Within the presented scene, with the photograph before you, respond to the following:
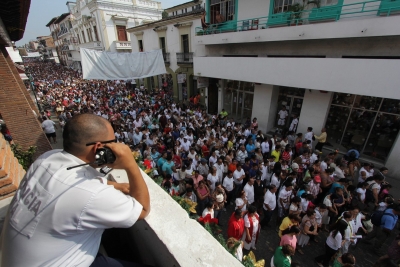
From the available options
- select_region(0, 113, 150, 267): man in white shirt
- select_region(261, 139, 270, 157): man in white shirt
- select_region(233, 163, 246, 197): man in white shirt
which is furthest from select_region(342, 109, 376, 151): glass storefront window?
select_region(0, 113, 150, 267): man in white shirt

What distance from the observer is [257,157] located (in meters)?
6.77

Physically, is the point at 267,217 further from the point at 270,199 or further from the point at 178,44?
the point at 178,44

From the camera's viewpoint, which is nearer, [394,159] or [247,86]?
[394,159]

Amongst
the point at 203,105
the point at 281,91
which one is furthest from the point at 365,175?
the point at 203,105

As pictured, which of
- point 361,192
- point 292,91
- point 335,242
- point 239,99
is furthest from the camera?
point 239,99

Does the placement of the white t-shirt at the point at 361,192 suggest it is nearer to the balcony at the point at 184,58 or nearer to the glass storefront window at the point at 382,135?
the glass storefront window at the point at 382,135

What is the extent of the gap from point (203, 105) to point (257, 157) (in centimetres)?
921

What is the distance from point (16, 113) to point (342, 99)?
11.7 m

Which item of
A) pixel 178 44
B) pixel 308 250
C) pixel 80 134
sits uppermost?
pixel 178 44

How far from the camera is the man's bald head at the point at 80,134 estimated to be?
1.29m

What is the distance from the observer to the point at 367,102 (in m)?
7.94

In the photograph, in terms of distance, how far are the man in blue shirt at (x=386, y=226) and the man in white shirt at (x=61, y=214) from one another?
220 inches

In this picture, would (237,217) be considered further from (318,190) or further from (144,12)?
(144,12)

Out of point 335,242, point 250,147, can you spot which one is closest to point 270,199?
point 335,242
